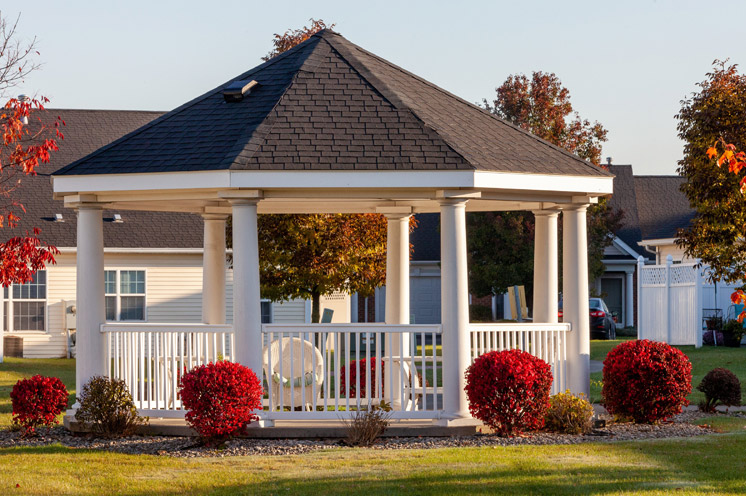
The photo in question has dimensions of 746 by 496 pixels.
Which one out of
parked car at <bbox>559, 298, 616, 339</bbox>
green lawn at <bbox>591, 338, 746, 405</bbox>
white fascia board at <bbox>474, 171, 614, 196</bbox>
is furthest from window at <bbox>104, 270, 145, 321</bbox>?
white fascia board at <bbox>474, 171, 614, 196</bbox>

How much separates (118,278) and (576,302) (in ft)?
58.1

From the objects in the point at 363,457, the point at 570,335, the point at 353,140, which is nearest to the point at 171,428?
the point at 363,457

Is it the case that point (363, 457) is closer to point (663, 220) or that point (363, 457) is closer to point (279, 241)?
point (279, 241)

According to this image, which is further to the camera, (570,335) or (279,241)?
(279,241)

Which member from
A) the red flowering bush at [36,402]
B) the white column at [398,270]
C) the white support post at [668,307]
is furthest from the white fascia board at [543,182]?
the white support post at [668,307]

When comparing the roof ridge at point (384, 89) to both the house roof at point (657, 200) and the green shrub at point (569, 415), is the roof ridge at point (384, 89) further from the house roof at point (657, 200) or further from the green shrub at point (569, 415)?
the house roof at point (657, 200)

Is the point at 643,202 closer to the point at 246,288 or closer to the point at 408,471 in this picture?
the point at 246,288

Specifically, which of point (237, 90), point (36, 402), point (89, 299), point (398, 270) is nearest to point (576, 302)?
point (398, 270)

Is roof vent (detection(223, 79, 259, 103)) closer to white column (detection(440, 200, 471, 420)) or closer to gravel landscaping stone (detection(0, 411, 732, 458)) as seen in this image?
white column (detection(440, 200, 471, 420))

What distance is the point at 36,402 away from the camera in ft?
40.7

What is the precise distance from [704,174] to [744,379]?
5047mm

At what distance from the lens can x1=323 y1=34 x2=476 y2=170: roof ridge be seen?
12.0 meters

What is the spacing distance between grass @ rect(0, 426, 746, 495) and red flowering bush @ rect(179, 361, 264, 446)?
0.62 meters

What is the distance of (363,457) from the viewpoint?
10.4 metres
